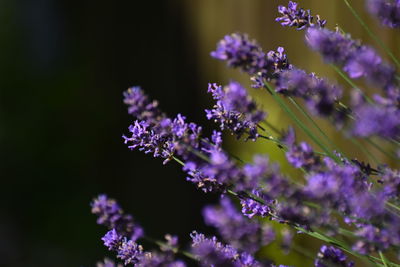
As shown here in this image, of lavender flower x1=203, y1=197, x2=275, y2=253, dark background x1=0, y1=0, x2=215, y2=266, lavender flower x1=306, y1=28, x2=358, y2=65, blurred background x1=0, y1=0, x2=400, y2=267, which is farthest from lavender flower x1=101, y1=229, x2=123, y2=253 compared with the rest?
dark background x1=0, y1=0, x2=215, y2=266

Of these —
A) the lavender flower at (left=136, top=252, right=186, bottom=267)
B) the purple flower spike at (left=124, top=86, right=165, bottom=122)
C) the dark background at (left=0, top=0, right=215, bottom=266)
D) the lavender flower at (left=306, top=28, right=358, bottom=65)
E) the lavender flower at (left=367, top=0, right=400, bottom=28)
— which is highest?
the dark background at (left=0, top=0, right=215, bottom=266)

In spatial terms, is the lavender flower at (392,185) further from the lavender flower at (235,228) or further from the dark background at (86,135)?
the dark background at (86,135)

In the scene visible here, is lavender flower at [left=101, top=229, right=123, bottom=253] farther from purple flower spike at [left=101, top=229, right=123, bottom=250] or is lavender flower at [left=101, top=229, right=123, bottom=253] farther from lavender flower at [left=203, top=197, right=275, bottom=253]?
lavender flower at [left=203, top=197, right=275, bottom=253]

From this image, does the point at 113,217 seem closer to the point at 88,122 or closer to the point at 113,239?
the point at 113,239

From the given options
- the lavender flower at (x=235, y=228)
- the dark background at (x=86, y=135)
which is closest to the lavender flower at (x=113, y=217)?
the lavender flower at (x=235, y=228)

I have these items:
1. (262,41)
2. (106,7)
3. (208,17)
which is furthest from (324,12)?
(106,7)

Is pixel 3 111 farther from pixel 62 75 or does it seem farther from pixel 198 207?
pixel 198 207
